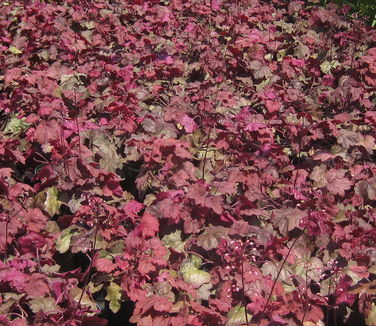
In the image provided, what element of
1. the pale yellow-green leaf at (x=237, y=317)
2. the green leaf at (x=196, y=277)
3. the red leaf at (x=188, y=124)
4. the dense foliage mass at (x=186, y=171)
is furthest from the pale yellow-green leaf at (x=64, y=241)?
the red leaf at (x=188, y=124)

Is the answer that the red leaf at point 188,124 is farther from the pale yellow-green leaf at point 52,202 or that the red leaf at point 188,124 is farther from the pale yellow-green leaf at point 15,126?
the pale yellow-green leaf at point 15,126

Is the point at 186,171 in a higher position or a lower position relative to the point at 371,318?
higher

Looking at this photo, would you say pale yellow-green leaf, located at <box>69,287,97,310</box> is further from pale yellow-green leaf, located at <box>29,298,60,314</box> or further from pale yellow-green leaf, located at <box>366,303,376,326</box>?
pale yellow-green leaf, located at <box>366,303,376,326</box>

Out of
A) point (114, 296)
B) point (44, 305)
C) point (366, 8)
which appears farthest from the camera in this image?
point (366, 8)

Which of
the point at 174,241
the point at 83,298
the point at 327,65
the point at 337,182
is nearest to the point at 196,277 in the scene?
the point at 174,241

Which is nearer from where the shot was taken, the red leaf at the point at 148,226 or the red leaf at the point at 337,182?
the red leaf at the point at 148,226

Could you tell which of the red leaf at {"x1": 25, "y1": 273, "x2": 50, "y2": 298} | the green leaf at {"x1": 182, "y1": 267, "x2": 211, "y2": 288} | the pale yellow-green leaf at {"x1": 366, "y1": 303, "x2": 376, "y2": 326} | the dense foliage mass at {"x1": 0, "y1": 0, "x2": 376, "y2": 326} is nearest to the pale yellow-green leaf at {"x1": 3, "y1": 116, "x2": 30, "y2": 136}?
the dense foliage mass at {"x1": 0, "y1": 0, "x2": 376, "y2": 326}

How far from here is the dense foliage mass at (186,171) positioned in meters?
2.36

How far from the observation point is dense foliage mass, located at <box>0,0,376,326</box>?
2.36 m

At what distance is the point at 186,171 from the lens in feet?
10.0

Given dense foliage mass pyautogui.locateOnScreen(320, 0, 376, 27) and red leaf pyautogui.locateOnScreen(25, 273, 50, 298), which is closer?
red leaf pyautogui.locateOnScreen(25, 273, 50, 298)

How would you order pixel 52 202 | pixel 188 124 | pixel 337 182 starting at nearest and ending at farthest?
pixel 52 202 → pixel 337 182 → pixel 188 124

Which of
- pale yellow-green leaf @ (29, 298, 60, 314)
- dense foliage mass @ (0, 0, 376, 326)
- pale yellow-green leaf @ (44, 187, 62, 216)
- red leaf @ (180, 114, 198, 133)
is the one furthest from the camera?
red leaf @ (180, 114, 198, 133)

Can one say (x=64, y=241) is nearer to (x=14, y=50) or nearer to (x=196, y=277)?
(x=196, y=277)
